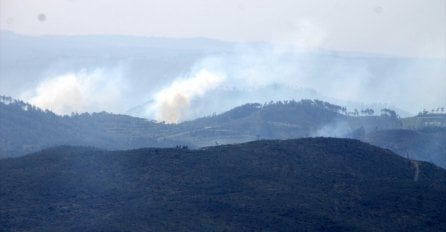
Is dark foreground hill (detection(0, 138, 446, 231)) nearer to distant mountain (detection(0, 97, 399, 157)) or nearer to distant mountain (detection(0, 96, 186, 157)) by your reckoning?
distant mountain (detection(0, 97, 399, 157))

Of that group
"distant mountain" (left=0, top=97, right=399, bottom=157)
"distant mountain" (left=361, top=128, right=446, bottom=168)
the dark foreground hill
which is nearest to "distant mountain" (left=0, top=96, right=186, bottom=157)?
"distant mountain" (left=0, top=97, right=399, bottom=157)

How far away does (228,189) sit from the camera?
87312 mm

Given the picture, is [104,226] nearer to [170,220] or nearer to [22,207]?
[170,220]

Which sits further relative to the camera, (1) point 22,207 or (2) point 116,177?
(2) point 116,177

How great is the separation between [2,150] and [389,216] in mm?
81653

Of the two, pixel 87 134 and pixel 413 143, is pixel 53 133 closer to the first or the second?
pixel 87 134

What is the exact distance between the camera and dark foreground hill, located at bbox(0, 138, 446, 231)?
3063 inches

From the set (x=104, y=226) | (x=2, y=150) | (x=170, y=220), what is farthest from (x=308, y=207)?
(x=2, y=150)

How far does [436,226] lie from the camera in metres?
80.1

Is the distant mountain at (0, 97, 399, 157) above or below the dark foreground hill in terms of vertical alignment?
above

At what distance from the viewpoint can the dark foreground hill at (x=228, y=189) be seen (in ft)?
255

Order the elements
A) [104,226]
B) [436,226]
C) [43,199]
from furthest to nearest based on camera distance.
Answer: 1. [43,199]
2. [436,226]
3. [104,226]

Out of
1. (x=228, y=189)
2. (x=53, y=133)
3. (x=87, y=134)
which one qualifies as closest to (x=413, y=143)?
(x=87, y=134)

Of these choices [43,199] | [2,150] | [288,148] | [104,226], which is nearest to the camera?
[104,226]
